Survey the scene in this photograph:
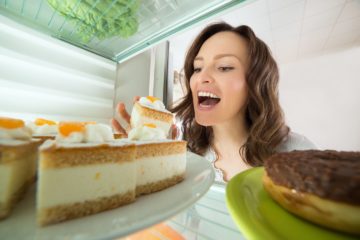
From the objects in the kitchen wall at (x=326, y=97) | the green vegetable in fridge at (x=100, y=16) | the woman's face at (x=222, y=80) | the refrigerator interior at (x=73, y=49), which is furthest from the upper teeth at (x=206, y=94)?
the kitchen wall at (x=326, y=97)

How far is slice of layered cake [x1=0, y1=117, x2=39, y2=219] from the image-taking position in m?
0.32

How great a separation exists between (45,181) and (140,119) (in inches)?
16.3

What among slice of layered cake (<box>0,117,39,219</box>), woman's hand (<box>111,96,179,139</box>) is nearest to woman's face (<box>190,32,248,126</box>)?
woman's hand (<box>111,96,179,139</box>)

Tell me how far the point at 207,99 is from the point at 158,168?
2.87ft

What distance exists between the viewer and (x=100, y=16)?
A: 863 mm

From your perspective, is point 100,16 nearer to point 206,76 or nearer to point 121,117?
point 121,117

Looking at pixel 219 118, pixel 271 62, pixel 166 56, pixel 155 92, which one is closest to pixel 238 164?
pixel 219 118

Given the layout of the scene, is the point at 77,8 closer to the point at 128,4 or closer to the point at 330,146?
the point at 128,4

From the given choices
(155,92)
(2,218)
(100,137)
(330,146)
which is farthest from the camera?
(330,146)

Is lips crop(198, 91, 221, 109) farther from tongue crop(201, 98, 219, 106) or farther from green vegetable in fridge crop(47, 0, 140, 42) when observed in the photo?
green vegetable in fridge crop(47, 0, 140, 42)

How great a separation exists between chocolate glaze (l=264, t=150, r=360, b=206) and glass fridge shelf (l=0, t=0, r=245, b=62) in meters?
0.76

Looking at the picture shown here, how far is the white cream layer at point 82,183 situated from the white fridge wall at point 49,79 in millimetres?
786

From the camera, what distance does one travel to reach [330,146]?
1.90 meters

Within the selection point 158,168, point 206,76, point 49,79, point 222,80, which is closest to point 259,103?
point 222,80
